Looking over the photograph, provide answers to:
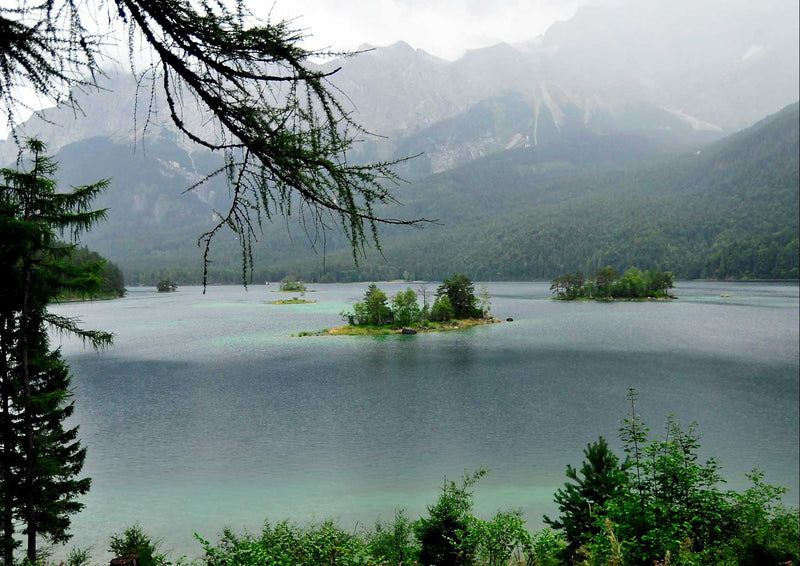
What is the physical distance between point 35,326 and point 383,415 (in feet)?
61.5

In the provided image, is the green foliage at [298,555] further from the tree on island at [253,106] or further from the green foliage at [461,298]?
the green foliage at [461,298]

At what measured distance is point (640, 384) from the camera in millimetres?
30797

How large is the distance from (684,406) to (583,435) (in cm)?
898

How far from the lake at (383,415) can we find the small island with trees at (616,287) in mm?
39338

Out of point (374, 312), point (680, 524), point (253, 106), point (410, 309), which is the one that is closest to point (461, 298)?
point (410, 309)

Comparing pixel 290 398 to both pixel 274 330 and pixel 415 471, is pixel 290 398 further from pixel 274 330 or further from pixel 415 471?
pixel 274 330

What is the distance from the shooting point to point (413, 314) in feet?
201

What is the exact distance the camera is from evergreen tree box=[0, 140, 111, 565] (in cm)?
838

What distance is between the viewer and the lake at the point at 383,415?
1566 cm

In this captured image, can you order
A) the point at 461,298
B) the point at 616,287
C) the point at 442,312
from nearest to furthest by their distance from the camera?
the point at 442,312 → the point at 461,298 → the point at 616,287

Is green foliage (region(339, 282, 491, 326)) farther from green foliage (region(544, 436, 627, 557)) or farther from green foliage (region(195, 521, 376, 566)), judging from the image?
green foliage (region(195, 521, 376, 566))

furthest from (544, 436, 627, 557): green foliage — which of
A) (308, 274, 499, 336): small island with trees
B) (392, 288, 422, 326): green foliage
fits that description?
(392, 288, 422, 326): green foliage

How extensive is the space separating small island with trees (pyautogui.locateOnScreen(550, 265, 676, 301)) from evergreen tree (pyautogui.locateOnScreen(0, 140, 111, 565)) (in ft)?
312

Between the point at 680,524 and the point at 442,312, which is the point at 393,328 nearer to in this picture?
the point at 442,312
